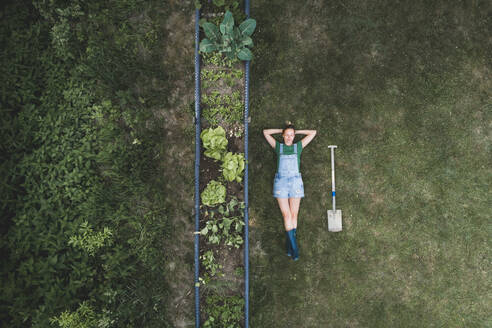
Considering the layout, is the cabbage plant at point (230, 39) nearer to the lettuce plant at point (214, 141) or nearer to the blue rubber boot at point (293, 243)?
the lettuce plant at point (214, 141)

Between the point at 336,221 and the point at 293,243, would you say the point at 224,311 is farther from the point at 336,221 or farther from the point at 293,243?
the point at 336,221

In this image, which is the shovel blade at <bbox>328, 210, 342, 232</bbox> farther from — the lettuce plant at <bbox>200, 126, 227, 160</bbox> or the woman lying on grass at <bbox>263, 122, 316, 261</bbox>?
the lettuce plant at <bbox>200, 126, 227, 160</bbox>

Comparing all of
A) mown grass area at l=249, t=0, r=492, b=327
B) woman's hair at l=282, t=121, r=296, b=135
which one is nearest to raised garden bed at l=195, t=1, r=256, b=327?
mown grass area at l=249, t=0, r=492, b=327

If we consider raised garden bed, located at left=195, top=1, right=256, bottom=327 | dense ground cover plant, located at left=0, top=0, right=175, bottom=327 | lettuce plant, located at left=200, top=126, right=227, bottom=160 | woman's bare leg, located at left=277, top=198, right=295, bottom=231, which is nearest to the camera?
dense ground cover plant, located at left=0, top=0, right=175, bottom=327

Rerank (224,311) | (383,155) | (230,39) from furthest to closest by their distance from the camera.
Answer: (383,155) → (224,311) → (230,39)

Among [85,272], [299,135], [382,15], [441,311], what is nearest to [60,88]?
[85,272]

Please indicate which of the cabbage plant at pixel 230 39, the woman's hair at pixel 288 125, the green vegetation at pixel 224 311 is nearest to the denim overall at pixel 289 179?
the woman's hair at pixel 288 125

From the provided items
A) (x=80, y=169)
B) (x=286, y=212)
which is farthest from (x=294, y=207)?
(x=80, y=169)
